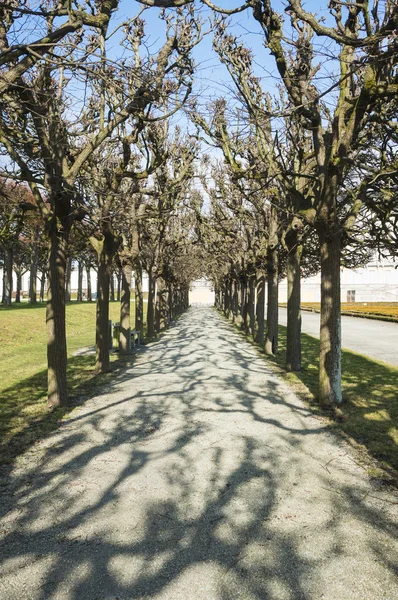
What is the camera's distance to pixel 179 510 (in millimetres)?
4398

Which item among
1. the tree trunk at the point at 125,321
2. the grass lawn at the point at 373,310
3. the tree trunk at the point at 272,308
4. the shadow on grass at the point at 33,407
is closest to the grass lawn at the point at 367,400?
the tree trunk at the point at 272,308

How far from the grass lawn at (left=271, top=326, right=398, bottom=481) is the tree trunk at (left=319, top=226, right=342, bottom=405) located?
38cm

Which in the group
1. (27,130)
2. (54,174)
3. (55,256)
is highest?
(27,130)

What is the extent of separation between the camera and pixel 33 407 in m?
8.47

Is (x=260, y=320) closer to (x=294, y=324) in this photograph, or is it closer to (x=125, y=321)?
(x=125, y=321)

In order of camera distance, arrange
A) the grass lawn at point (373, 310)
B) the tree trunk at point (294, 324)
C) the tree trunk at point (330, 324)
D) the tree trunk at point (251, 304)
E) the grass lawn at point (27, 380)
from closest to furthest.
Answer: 1. the grass lawn at point (27, 380)
2. the tree trunk at point (330, 324)
3. the tree trunk at point (294, 324)
4. the tree trunk at point (251, 304)
5. the grass lawn at point (373, 310)

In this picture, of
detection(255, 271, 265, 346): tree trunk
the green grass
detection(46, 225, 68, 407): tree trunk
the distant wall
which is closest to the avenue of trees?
detection(46, 225, 68, 407): tree trunk

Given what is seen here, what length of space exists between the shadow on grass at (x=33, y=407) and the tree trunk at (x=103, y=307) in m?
0.39

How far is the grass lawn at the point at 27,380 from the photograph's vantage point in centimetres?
693

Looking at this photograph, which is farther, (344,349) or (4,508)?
(344,349)

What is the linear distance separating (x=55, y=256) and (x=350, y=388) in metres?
6.85

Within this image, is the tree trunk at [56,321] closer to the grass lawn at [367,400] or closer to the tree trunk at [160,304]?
the grass lawn at [367,400]

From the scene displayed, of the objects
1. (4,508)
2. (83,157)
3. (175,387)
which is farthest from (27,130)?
(4,508)

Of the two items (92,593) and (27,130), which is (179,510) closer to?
(92,593)
